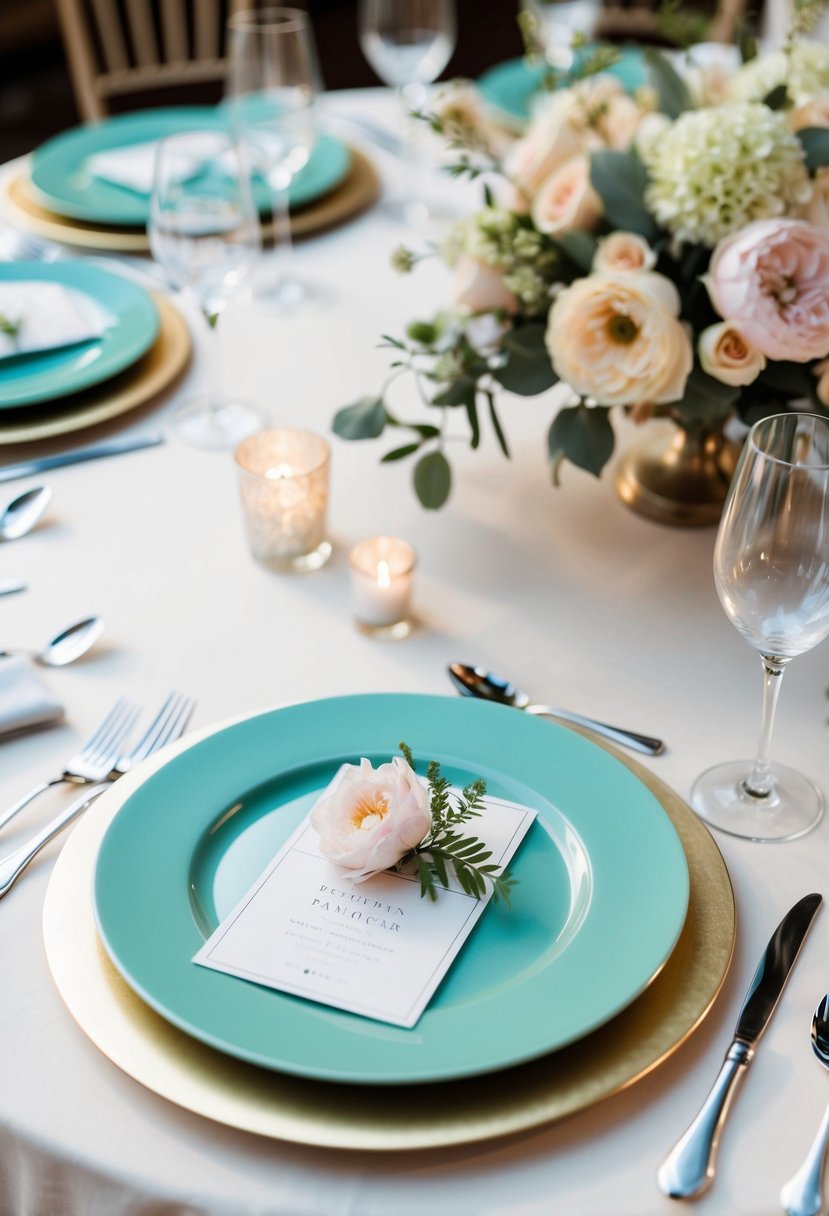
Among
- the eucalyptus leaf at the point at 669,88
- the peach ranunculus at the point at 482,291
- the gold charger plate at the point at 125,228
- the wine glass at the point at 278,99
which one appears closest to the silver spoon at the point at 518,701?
the peach ranunculus at the point at 482,291

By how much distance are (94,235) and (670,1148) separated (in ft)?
4.44

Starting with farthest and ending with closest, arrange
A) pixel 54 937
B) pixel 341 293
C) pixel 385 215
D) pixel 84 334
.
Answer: pixel 385 215
pixel 341 293
pixel 84 334
pixel 54 937

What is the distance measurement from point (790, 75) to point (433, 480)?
19.6 inches

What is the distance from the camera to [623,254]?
3.34 feet

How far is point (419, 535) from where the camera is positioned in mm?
1118

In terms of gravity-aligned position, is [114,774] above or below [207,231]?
below

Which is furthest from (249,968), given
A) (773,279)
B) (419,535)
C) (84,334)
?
(84,334)

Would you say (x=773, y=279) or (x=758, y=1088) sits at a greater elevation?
(x=773, y=279)

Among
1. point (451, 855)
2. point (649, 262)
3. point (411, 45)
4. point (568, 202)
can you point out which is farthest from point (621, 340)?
point (411, 45)

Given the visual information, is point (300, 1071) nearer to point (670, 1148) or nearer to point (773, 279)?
point (670, 1148)

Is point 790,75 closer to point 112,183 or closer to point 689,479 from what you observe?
point 689,479

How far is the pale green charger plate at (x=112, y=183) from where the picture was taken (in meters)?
1.59

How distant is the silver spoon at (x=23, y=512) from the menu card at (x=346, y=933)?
49 cm

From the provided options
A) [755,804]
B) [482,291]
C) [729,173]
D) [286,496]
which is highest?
[729,173]
